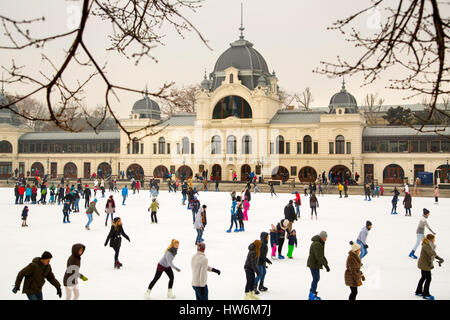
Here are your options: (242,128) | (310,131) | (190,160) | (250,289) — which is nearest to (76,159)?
(190,160)

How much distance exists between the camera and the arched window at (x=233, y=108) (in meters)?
56.9

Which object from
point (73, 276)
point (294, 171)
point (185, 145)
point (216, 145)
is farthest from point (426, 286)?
point (185, 145)

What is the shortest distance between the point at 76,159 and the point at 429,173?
43.0m

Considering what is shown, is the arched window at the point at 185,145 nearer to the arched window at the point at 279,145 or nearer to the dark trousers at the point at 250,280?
the arched window at the point at 279,145

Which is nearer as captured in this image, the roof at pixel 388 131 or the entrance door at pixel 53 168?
the roof at pixel 388 131

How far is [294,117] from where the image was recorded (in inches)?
2243

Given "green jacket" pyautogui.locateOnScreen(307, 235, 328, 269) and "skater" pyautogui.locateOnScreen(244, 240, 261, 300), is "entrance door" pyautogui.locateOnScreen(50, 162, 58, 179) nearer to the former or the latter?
"skater" pyautogui.locateOnScreen(244, 240, 261, 300)

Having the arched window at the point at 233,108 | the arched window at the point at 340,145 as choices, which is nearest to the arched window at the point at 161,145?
the arched window at the point at 233,108

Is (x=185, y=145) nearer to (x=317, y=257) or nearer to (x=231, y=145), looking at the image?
(x=231, y=145)

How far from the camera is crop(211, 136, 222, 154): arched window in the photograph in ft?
189

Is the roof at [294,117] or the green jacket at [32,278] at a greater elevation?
the roof at [294,117]

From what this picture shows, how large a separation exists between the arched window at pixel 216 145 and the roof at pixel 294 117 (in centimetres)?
665

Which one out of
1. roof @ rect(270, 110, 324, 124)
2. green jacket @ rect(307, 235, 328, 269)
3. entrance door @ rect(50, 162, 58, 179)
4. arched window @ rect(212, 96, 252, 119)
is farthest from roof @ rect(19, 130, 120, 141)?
green jacket @ rect(307, 235, 328, 269)

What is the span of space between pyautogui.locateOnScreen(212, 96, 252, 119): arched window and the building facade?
0.12 m
